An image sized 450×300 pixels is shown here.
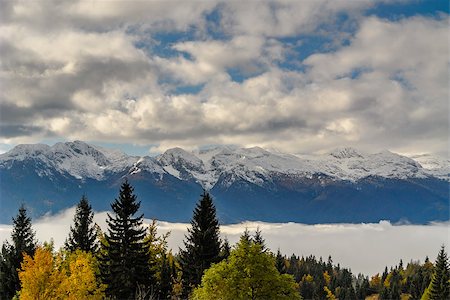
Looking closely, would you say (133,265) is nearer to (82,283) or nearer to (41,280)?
(82,283)

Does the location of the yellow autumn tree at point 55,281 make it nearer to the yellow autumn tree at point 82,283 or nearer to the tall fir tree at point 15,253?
the yellow autumn tree at point 82,283

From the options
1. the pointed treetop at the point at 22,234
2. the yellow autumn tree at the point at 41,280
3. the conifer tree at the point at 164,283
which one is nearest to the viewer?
the yellow autumn tree at the point at 41,280

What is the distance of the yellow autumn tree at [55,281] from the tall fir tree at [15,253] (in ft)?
30.5

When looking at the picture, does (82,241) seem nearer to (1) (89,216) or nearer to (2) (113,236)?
(1) (89,216)

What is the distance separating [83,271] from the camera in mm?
58438

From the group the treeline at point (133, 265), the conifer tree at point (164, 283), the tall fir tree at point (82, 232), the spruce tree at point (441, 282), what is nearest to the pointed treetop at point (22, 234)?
the treeline at point (133, 265)

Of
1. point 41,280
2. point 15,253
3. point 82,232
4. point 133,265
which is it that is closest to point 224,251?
point 133,265

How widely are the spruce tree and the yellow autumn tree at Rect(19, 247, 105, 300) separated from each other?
74.2 meters

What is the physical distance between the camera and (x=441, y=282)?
11225 centimetres

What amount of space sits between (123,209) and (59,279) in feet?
32.4

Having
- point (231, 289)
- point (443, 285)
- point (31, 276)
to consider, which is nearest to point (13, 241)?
point (31, 276)

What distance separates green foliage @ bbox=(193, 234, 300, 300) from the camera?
40.5m

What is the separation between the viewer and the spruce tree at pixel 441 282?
10700 cm

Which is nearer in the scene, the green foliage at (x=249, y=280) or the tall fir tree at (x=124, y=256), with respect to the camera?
the green foliage at (x=249, y=280)
